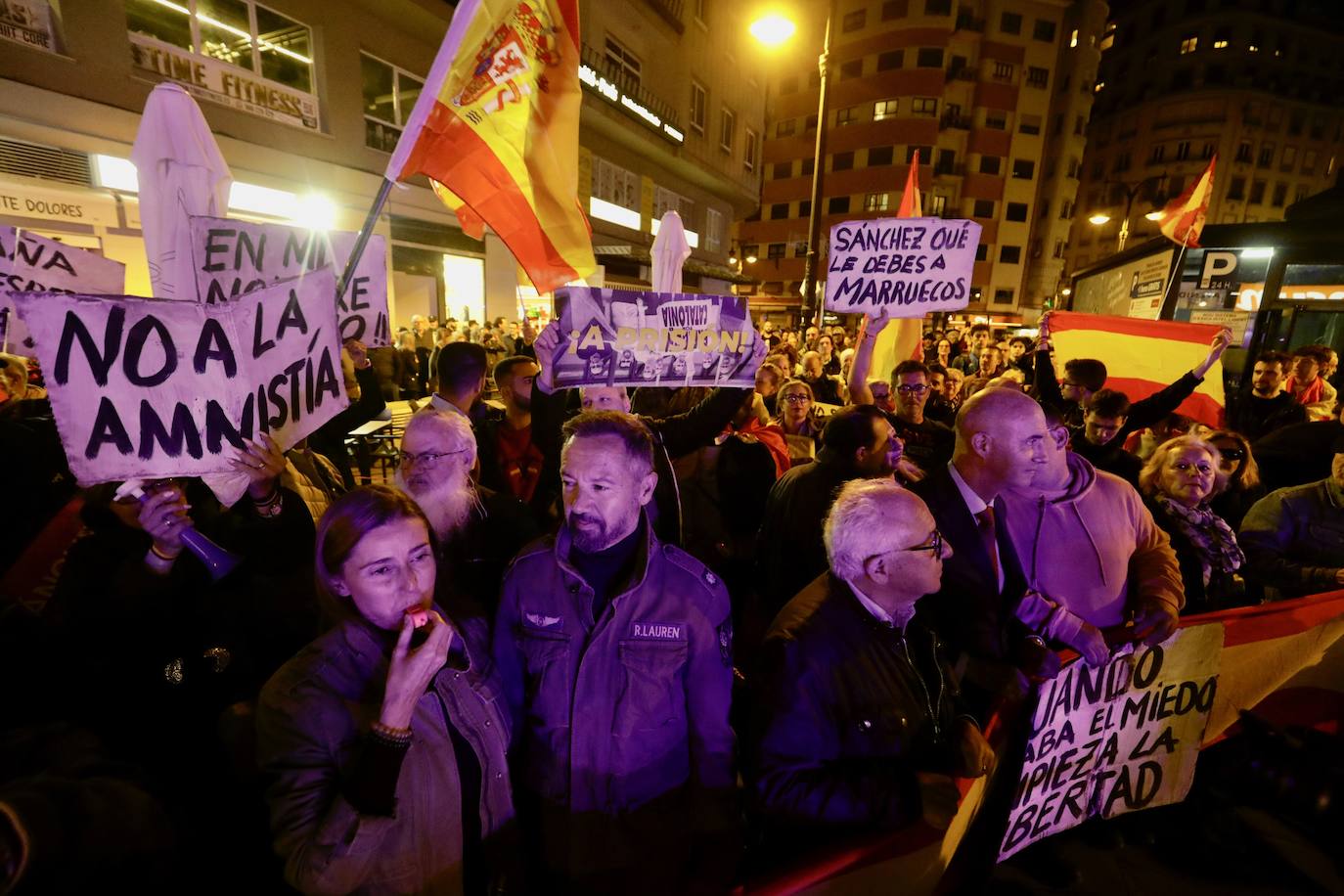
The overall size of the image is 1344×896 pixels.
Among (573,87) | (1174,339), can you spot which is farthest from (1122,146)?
(573,87)

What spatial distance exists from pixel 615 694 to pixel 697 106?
→ 2873 cm

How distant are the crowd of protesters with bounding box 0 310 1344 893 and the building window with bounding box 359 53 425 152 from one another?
14806mm

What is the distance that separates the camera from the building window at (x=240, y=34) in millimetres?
10734

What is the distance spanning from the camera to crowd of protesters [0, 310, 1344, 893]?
1.48 meters

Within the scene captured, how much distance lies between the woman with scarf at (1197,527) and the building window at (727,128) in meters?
28.1

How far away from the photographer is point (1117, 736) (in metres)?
2.66

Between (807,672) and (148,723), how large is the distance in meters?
2.21

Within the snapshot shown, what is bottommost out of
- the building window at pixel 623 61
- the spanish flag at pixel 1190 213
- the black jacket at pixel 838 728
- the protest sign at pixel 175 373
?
the black jacket at pixel 838 728

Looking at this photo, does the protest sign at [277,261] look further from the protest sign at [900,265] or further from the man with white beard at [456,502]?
the protest sign at [900,265]

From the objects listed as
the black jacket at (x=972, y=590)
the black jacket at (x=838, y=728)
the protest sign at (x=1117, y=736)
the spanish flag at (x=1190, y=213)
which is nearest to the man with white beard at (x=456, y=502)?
the black jacket at (x=838, y=728)

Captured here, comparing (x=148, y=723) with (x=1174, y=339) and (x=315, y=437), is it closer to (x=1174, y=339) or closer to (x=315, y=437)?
(x=315, y=437)

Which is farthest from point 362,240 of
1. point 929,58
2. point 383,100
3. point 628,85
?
point 929,58

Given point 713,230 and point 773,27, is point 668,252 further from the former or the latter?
point 713,230

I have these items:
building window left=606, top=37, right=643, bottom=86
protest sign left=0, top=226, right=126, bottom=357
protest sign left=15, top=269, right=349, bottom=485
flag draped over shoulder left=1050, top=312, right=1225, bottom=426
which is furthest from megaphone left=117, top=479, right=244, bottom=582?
building window left=606, top=37, right=643, bottom=86
